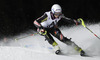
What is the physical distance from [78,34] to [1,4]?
4.21 m

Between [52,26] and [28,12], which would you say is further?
[28,12]

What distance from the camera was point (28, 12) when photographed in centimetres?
921

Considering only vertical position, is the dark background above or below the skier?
above

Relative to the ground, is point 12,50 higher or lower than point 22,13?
lower

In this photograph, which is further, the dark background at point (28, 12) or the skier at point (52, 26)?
the dark background at point (28, 12)

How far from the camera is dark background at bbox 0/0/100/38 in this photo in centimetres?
914

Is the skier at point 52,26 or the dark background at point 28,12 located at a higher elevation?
the dark background at point 28,12

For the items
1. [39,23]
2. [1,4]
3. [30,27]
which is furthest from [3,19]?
[39,23]

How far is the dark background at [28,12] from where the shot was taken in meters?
9.14

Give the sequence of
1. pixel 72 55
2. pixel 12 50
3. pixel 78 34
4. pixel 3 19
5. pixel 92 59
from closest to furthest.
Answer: pixel 92 59 → pixel 72 55 → pixel 12 50 → pixel 78 34 → pixel 3 19

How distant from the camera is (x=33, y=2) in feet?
30.9

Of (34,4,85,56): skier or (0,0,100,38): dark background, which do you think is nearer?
(34,4,85,56): skier

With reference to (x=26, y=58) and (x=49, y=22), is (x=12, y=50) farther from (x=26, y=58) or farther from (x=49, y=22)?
(x=49, y=22)

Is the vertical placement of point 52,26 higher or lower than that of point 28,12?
lower
